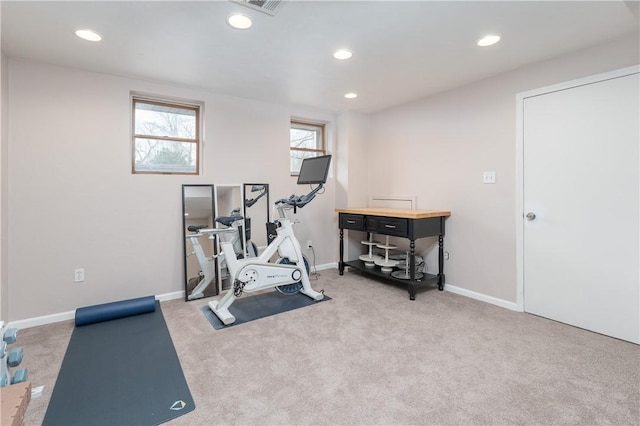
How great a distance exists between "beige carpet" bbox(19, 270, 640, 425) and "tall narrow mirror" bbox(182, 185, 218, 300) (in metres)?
0.42

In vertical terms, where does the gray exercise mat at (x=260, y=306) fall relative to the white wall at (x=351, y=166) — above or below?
below

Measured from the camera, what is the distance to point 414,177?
153 inches

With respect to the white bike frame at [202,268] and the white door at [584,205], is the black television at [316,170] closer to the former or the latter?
the white bike frame at [202,268]

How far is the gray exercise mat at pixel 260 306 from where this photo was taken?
277cm

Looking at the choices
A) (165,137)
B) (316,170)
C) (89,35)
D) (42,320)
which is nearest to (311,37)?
(316,170)

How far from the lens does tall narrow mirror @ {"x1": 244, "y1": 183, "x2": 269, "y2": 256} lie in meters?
3.70

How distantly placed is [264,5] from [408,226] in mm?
2341

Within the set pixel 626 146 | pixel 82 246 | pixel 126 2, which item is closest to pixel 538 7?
pixel 626 146

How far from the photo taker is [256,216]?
12.6 feet

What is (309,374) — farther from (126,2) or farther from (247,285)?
(126,2)

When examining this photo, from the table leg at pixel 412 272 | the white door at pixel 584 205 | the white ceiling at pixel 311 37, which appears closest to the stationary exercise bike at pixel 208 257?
the white ceiling at pixel 311 37

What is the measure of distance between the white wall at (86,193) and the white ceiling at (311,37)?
301mm

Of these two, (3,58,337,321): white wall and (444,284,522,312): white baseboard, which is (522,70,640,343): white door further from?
(3,58,337,321): white wall

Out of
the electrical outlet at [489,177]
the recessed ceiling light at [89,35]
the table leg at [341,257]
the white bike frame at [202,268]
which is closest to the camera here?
the recessed ceiling light at [89,35]
